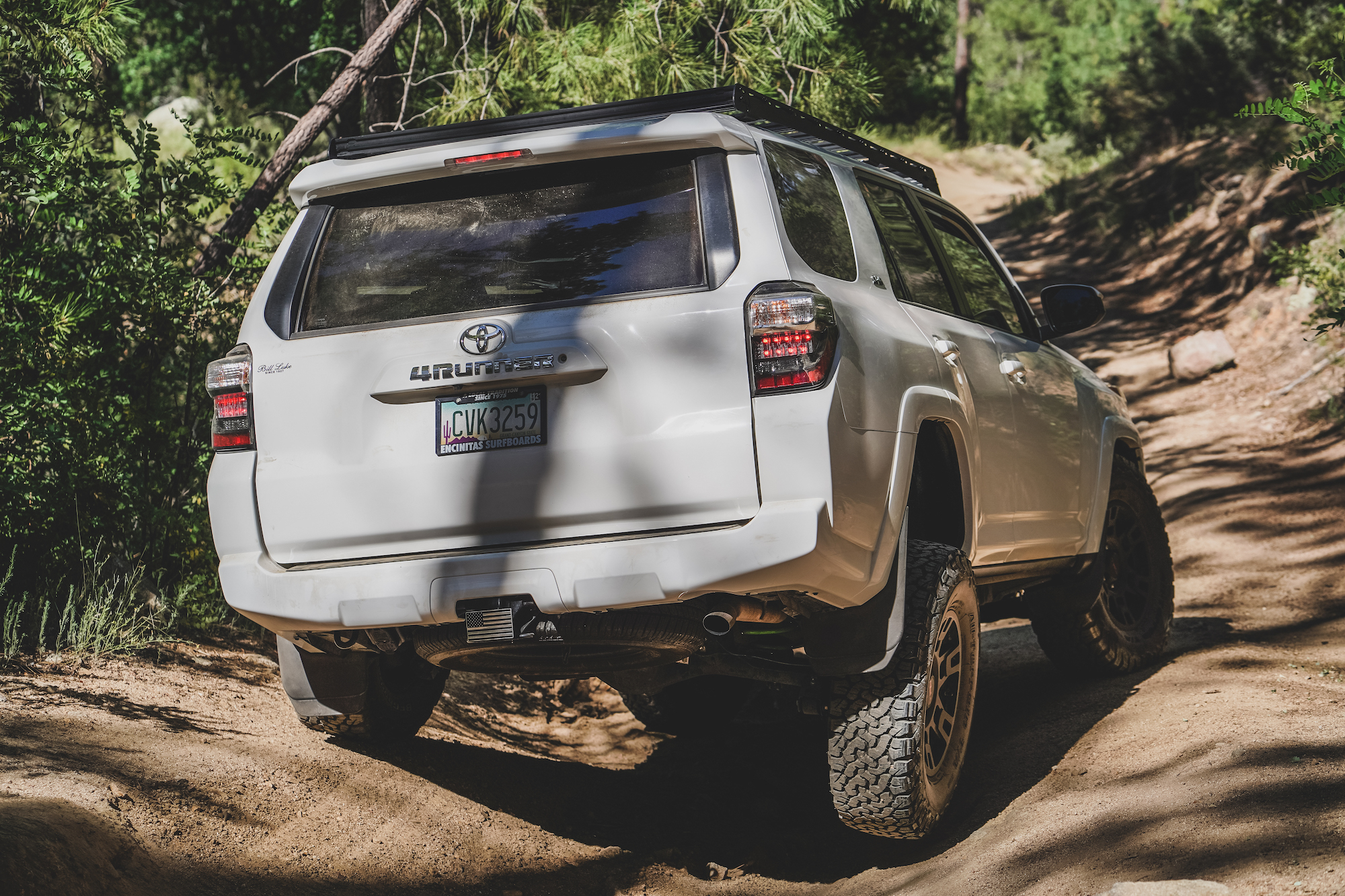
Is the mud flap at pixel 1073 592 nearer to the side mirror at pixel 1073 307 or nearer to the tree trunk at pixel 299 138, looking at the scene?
the side mirror at pixel 1073 307

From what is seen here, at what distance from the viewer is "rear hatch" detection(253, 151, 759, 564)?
294cm

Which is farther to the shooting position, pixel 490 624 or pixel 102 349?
pixel 102 349

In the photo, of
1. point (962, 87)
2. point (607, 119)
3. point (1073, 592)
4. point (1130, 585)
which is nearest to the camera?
point (607, 119)

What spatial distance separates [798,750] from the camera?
17.9ft

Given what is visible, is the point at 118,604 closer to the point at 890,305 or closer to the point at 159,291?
the point at 159,291

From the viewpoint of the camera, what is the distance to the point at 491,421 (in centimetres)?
305

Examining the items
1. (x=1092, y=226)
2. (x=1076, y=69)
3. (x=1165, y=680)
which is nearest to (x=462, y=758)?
(x=1165, y=680)

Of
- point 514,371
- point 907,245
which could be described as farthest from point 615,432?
point 907,245

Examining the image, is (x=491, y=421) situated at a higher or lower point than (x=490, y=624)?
higher

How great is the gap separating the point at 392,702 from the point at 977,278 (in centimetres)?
288

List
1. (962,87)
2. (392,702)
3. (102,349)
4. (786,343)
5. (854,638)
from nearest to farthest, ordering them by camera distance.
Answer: (786,343)
(854,638)
(392,702)
(102,349)
(962,87)

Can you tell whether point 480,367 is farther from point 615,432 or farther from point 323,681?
point 323,681

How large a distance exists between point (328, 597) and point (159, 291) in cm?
320

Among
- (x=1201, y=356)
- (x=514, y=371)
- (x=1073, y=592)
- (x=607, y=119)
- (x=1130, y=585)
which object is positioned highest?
(x=607, y=119)
